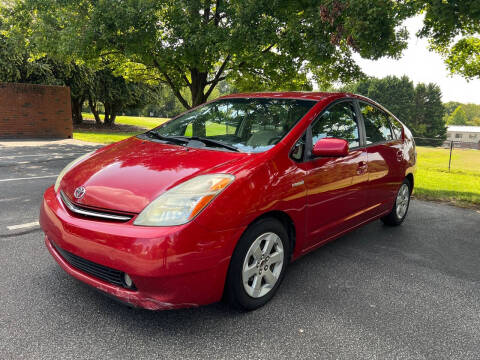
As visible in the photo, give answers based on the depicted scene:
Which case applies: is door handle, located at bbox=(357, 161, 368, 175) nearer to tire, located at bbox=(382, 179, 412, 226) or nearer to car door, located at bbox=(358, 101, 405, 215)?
car door, located at bbox=(358, 101, 405, 215)

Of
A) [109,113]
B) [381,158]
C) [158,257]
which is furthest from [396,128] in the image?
[109,113]

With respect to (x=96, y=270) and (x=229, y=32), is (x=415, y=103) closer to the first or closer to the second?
(x=229, y=32)

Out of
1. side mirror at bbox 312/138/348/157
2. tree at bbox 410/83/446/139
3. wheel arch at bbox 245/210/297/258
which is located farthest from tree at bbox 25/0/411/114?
tree at bbox 410/83/446/139

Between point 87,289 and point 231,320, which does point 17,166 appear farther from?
point 231,320

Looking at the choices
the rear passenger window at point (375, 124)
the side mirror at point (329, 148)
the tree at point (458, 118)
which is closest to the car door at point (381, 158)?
the rear passenger window at point (375, 124)

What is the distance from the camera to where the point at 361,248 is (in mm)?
4137

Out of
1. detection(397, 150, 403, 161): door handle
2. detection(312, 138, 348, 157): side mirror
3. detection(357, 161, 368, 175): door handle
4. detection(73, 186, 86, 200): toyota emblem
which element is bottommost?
detection(73, 186, 86, 200): toyota emblem

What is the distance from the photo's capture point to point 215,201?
230 centimetres

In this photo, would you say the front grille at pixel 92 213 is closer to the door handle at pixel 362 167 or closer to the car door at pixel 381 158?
the door handle at pixel 362 167

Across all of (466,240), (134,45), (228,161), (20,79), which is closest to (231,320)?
(228,161)

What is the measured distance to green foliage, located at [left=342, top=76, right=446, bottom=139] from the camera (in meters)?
74.3

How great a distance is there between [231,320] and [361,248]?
7.00ft

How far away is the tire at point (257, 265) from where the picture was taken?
2.46 metres

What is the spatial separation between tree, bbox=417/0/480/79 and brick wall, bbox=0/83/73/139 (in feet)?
49.1
